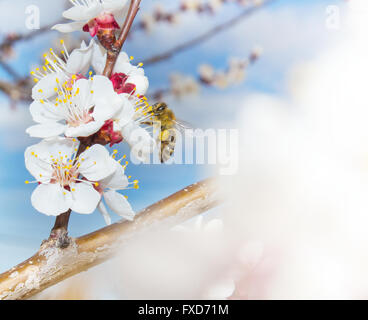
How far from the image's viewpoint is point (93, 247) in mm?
576

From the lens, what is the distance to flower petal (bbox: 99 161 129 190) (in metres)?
0.51

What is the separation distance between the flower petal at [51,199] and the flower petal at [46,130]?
0.06 meters

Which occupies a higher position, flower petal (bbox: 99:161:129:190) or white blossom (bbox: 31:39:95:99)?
white blossom (bbox: 31:39:95:99)

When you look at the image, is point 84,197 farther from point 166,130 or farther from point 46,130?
point 166,130

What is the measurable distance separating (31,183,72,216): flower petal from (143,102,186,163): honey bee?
27cm

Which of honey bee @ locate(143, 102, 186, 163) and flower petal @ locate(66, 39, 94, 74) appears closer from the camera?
flower petal @ locate(66, 39, 94, 74)

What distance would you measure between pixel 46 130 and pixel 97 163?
0.23ft

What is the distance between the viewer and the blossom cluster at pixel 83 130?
482mm

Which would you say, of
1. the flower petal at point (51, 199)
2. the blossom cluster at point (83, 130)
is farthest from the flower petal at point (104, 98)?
the flower petal at point (51, 199)

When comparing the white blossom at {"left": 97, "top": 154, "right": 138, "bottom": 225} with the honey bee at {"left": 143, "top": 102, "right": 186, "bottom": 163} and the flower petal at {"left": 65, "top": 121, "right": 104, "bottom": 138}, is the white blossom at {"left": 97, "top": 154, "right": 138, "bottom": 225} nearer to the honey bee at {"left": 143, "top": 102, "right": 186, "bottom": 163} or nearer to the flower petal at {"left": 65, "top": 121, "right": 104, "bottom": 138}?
the flower petal at {"left": 65, "top": 121, "right": 104, "bottom": 138}

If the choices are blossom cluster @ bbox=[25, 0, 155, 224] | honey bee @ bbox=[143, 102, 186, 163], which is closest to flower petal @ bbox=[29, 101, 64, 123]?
blossom cluster @ bbox=[25, 0, 155, 224]

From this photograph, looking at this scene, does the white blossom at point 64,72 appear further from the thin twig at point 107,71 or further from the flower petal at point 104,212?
the flower petal at point 104,212
